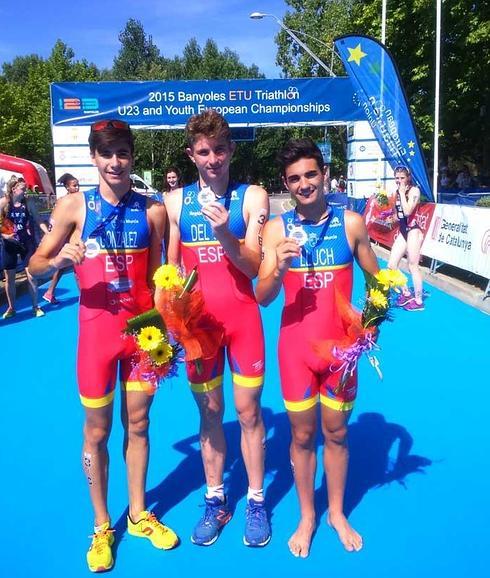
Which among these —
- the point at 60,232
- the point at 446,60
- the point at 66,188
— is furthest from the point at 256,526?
the point at 446,60

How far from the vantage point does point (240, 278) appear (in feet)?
10.0

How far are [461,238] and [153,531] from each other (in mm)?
7897

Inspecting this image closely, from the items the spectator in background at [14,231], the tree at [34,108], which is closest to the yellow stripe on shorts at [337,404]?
the spectator in background at [14,231]

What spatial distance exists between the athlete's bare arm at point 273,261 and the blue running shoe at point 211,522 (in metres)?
1.24

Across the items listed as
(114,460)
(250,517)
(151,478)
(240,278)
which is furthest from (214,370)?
(114,460)

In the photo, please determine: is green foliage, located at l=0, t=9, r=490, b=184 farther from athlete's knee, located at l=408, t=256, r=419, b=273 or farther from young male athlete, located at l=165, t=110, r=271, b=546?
young male athlete, located at l=165, t=110, r=271, b=546

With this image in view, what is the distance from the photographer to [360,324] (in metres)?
2.88

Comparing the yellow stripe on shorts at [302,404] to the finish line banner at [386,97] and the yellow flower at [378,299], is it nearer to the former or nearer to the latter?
the yellow flower at [378,299]

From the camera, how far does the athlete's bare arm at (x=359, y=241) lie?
296cm

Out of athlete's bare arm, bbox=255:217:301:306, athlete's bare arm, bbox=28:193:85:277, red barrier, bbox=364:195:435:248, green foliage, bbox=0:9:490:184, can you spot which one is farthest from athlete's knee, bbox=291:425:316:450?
green foliage, bbox=0:9:490:184

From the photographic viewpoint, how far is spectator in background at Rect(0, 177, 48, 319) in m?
8.43

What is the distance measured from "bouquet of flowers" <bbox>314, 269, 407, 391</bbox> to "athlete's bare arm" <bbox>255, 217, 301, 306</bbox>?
0.35m

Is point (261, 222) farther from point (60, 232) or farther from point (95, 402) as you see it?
point (95, 402)

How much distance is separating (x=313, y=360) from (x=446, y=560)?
1.27 m
